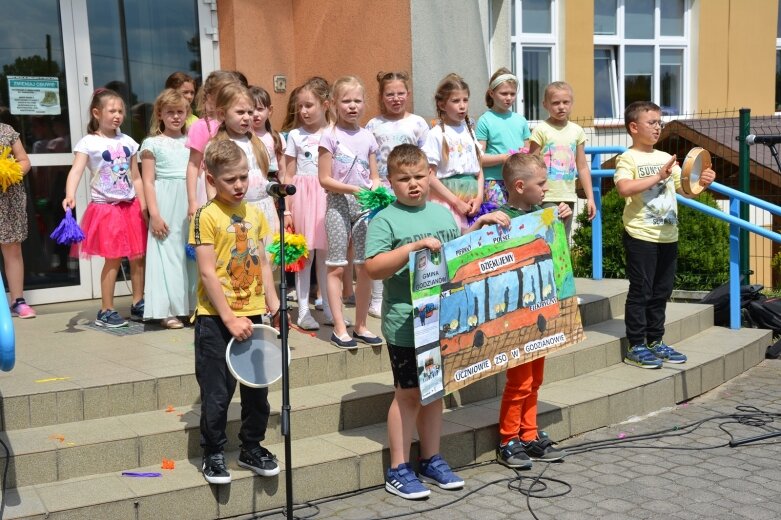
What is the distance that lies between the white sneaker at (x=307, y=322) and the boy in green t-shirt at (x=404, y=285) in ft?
5.56

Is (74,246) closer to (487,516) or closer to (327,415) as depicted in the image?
(327,415)

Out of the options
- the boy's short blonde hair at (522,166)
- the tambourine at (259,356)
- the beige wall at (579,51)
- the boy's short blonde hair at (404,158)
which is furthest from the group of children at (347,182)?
the beige wall at (579,51)

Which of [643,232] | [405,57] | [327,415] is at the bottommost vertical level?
[327,415]

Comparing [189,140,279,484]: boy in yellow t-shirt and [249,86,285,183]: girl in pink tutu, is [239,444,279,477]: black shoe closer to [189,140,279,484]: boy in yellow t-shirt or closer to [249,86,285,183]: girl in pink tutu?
[189,140,279,484]: boy in yellow t-shirt

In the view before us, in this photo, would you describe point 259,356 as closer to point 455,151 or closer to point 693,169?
point 455,151

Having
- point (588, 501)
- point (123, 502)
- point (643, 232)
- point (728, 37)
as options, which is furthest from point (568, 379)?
point (728, 37)

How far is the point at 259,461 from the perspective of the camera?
4.55 metres

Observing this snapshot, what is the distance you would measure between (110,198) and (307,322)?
1.71m

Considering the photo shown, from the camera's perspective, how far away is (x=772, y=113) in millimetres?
15516

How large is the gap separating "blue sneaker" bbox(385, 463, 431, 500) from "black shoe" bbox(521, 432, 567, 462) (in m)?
0.80

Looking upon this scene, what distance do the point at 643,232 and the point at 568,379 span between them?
1163 mm

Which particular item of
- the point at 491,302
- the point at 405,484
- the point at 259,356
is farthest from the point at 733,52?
the point at 259,356

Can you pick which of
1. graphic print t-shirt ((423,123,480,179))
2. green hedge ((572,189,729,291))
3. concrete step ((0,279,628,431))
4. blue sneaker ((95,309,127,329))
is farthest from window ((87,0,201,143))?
green hedge ((572,189,729,291))

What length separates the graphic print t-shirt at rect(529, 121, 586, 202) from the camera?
6773 millimetres
